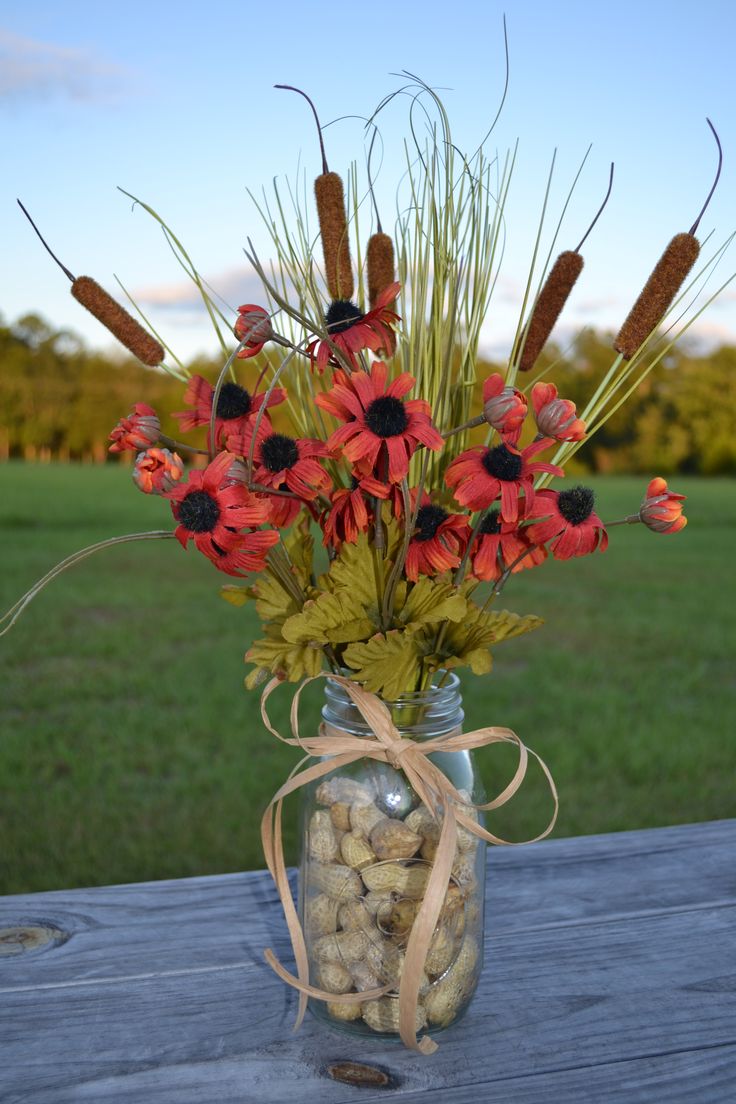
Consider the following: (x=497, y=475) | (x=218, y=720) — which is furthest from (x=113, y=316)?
(x=218, y=720)

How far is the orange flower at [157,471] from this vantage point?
77 centimetres

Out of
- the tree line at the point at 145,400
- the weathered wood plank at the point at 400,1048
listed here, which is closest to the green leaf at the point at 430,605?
the weathered wood plank at the point at 400,1048

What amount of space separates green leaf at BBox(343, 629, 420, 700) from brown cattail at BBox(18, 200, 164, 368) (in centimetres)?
32

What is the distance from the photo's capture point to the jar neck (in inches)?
36.3

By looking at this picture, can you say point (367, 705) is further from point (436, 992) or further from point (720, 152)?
point (720, 152)

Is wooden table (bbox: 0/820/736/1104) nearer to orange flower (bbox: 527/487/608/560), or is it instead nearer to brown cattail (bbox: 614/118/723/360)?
orange flower (bbox: 527/487/608/560)

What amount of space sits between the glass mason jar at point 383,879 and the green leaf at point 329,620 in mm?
84

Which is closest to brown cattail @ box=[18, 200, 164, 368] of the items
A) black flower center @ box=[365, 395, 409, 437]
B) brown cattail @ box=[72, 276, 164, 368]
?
brown cattail @ box=[72, 276, 164, 368]

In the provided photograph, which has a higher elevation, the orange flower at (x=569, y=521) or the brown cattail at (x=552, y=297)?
the brown cattail at (x=552, y=297)

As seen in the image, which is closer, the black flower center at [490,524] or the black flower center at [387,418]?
the black flower center at [387,418]

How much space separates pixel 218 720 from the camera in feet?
13.1

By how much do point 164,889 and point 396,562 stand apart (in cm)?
62

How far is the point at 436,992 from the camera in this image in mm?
918

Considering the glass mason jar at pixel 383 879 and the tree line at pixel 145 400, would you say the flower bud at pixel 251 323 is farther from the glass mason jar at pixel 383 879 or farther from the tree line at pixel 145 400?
the tree line at pixel 145 400
